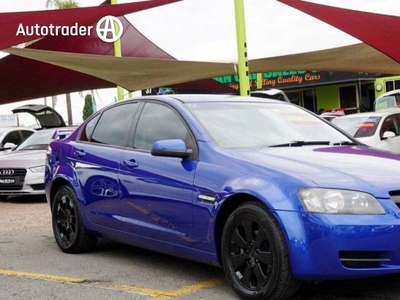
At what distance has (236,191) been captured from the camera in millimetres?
4172

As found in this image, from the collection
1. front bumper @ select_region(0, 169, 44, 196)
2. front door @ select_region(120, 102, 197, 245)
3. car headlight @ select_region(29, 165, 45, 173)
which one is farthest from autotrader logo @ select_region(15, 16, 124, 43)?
front door @ select_region(120, 102, 197, 245)

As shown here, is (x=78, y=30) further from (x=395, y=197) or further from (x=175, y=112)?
(x=395, y=197)

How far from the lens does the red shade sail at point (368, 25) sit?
10.4m

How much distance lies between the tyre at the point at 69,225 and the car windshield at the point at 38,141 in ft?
18.3

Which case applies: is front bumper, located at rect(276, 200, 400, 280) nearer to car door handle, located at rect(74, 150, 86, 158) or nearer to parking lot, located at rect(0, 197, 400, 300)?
parking lot, located at rect(0, 197, 400, 300)

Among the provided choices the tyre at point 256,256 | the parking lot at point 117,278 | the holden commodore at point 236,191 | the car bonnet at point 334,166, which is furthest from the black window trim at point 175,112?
the parking lot at point 117,278

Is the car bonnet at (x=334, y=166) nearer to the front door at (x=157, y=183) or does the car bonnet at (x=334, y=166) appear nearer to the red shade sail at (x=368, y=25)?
the front door at (x=157, y=183)

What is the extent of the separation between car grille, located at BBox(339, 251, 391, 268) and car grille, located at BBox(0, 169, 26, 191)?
26.2 ft

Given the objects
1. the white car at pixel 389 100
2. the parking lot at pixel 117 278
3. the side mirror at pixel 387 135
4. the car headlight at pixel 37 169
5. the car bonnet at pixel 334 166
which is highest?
the white car at pixel 389 100

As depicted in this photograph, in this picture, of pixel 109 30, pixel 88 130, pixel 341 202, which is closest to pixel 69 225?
pixel 88 130

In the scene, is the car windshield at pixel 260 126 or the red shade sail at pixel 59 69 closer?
the car windshield at pixel 260 126

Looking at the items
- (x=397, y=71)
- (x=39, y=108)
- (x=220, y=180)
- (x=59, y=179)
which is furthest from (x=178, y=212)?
(x=39, y=108)

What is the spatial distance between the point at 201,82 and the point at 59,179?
643 inches

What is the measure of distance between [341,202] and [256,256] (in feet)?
2.31
